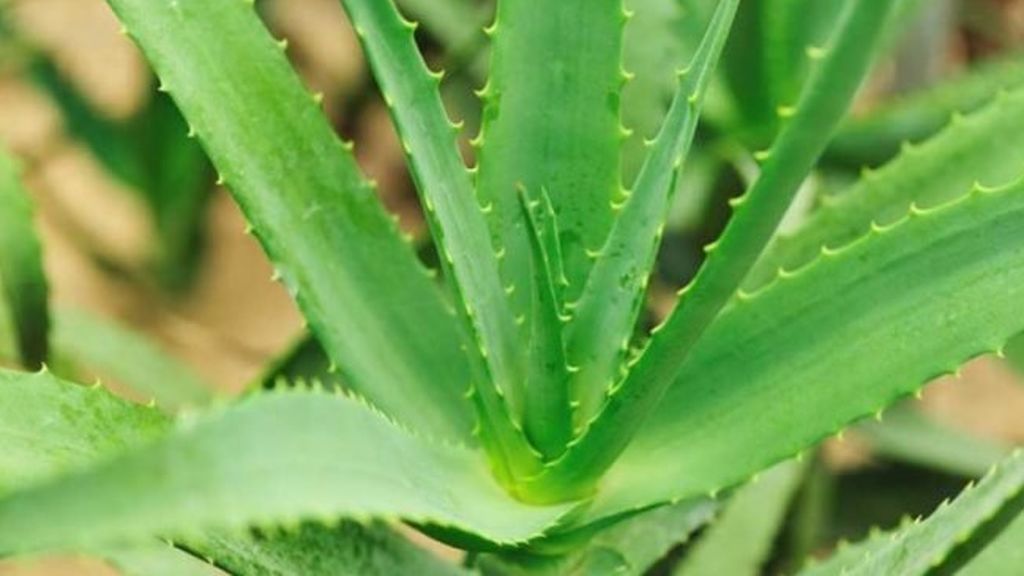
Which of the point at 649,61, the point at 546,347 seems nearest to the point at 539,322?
the point at 546,347

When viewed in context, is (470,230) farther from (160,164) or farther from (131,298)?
(131,298)

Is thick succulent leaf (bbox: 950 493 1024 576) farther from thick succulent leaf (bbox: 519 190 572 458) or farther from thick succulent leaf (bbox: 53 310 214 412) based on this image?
thick succulent leaf (bbox: 53 310 214 412)

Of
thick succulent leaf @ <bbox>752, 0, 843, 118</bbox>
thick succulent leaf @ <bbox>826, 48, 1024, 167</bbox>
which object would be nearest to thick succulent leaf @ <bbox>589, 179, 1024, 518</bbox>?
thick succulent leaf @ <bbox>752, 0, 843, 118</bbox>

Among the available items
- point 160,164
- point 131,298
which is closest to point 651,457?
point 160,164

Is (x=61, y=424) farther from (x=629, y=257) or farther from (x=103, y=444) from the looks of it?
(x=629, y=257)

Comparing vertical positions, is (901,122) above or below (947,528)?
above

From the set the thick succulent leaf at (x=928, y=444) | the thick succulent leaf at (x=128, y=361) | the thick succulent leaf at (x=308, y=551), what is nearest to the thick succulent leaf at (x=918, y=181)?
the thick succulent leaf at (x=308, y=551)
